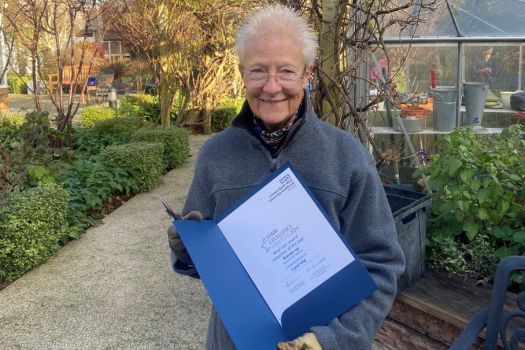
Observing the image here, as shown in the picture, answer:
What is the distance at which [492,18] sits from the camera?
17.6 feet

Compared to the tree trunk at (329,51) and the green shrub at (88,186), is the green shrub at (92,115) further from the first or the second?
the tree trunk at (329,51)

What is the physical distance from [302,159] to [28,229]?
11.4 feet

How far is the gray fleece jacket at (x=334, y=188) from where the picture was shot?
137 centimetres

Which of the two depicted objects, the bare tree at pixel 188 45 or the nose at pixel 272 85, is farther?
the bare tree at pixel 188 45

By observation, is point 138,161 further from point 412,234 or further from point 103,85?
point 103,85

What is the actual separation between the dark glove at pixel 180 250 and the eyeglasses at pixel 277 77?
1.29 feet

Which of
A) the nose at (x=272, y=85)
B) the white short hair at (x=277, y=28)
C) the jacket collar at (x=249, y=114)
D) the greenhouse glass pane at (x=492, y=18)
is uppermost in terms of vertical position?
the greenhouse glass pane at (x=492, y=18)

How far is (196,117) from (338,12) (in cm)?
845

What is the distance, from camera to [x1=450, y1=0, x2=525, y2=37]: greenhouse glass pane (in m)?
5.29

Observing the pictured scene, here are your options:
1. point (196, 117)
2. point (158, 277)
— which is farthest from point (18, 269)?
point (196, 117)

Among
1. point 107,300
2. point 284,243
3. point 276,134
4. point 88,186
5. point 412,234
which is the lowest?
point 107,300

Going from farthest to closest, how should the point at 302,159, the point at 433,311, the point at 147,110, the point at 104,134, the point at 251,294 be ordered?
the point at 147,110, the point at 104,134, the point at 433,311, the point at 302,159, the point at 251,294

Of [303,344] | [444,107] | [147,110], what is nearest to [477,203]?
[303,344]

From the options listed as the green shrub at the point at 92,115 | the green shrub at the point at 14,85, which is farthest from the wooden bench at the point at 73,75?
the green shrub at the point at 14,85
